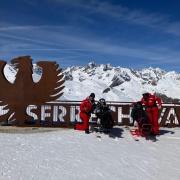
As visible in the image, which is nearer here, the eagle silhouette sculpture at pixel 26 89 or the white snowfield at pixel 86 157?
the white snowfield at pixel 86 157

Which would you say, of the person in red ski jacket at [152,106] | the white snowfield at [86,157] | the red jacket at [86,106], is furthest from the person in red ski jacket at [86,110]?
the person in red ski jacket at [152,106]

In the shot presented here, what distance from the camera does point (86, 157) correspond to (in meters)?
13.5

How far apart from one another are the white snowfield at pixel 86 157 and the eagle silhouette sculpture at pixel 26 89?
2494mm

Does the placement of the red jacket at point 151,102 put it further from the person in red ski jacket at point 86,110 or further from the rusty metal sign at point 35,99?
the person in red ski jacket at point 86,110

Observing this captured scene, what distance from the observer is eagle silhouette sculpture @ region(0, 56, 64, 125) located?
1992cm

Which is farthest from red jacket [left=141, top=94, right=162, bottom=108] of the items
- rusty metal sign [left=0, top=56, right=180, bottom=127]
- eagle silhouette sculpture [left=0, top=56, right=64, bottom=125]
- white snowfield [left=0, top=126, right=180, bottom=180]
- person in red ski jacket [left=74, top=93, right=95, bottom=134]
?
eagle silhouette sculpture [left=0, top=56, right=64, bottom=125]

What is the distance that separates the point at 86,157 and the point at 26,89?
7.23 metres

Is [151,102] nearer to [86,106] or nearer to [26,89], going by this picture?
[86,106]

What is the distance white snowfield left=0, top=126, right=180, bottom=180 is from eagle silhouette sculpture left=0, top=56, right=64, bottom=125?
249cm

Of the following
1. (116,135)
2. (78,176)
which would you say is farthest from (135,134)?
(78,176)

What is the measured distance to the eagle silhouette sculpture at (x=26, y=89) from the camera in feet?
65.4

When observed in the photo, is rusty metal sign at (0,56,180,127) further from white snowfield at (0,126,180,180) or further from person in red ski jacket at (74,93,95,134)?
white snowfield at (0,126,180,180)

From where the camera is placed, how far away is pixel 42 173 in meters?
11.2

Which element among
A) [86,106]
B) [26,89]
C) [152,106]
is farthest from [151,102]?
[26,89]
